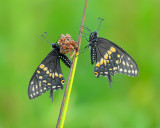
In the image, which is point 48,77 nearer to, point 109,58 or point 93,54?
point 93,54

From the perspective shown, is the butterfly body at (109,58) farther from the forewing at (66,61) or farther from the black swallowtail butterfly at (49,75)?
the black swallowtail butterfly at (49,75)

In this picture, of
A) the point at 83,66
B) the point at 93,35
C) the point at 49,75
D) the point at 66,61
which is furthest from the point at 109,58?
the point at 83,66

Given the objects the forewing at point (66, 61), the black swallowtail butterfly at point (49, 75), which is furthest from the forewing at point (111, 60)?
the black swallowtail butterfly at point (49, 75)

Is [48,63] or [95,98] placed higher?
[48,63]

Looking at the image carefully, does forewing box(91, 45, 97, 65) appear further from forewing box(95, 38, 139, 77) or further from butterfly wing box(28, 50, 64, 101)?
butterfly wing box(28, 50, 64, 101)

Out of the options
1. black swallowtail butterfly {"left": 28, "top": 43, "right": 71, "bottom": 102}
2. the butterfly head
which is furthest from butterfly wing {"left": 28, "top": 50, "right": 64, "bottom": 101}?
the butterfly head
